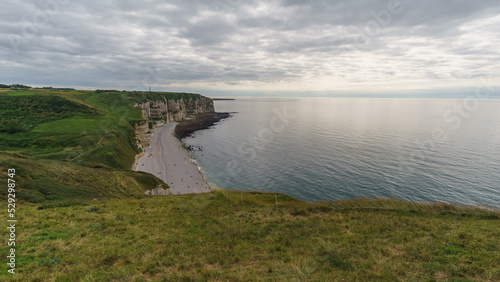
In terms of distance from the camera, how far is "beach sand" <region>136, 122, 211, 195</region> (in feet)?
192

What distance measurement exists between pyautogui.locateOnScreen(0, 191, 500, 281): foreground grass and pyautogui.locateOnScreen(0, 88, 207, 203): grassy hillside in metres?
8.23

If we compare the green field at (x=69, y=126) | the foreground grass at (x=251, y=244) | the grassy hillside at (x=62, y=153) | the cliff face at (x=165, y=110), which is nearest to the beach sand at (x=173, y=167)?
the grassy hillside at (x=62, y=153)

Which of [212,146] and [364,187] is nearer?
[364,187]

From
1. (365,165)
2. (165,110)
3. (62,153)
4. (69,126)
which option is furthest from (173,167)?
(165,110)

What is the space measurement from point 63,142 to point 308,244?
70.6 m

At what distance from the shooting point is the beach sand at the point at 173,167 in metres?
58.4

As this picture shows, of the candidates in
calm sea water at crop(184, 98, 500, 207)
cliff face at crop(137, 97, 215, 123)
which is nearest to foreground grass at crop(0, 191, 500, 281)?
calm sea water at crop(184, 98, 500, 207)

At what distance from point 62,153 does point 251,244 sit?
5489 cm

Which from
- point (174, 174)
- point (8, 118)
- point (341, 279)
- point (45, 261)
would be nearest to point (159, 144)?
point (174, 174)

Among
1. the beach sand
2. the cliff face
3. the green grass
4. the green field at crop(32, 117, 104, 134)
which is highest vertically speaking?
the cliff face

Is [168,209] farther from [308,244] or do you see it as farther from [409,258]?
[409,258]

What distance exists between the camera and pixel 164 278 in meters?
11.4

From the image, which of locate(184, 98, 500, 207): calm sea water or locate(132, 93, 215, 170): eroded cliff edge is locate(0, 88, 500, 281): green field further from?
locate(132, 93, 215, 170): eroded cliff edge

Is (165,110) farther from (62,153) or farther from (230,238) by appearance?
(230,238)
